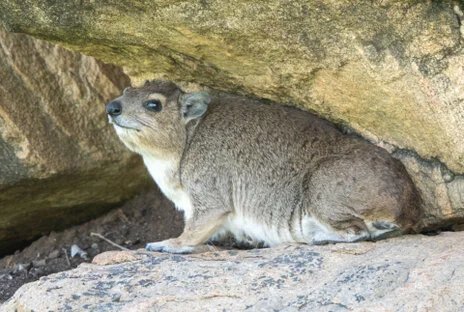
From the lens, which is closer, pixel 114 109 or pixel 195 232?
pixel 114 109

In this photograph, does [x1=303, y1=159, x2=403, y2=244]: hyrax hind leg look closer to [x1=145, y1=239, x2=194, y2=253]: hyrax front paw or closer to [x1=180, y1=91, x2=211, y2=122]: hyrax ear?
[x1=145, y1=239, x2=194, y2=253]: hyrax front paw

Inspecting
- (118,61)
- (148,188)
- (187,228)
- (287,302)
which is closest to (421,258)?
(287,302)

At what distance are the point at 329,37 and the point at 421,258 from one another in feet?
6.35

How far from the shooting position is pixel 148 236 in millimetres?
9250

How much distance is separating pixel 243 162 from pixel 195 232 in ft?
2.76

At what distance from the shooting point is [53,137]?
8.70 metres

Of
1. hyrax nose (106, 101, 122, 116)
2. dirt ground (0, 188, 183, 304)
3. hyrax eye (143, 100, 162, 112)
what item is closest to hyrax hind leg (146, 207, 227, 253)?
hyrax eye (143, 100, 162, 112)

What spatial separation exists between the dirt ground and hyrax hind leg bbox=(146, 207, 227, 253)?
1466 millimetres

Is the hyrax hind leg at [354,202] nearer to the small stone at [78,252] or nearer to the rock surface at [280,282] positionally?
the rock surface at [280,282]

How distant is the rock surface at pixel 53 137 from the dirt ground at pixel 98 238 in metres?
0.29

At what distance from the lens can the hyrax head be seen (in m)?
7.66

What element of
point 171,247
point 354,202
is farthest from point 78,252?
point 354,202

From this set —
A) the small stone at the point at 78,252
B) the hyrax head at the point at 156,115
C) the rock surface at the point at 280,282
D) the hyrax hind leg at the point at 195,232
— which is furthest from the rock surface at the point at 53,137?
the rock surface at the point at 280,282

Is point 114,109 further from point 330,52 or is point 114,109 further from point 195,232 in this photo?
point 330,52
